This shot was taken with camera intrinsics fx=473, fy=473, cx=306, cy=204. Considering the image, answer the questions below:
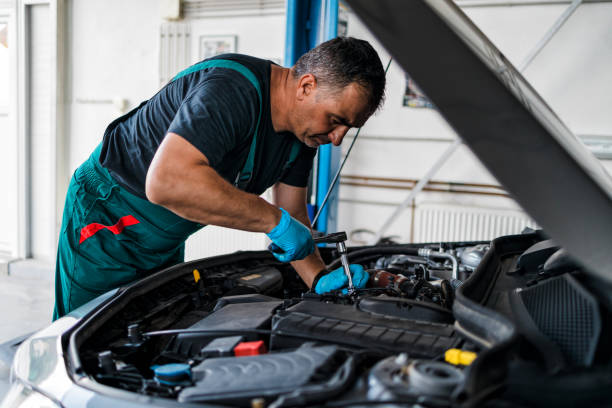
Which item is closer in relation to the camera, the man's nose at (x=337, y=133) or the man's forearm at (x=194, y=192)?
the man's forearm at (x=194, y=192)

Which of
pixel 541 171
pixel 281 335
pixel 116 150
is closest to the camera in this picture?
pixel 541 171

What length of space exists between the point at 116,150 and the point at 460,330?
130 centimetres

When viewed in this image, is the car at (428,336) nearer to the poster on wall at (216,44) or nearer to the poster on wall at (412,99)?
the poster on wall at (412,99)

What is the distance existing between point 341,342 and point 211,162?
1.89 feet

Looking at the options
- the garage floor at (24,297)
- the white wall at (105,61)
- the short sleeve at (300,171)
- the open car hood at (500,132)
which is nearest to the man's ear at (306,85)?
the short sleeve at (300,171)

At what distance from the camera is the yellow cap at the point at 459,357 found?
31.3 inches

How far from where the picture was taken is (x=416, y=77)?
2.52ft

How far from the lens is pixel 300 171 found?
1.93 meters

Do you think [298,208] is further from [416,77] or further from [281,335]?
[416,77]

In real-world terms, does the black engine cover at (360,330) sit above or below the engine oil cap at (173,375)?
above

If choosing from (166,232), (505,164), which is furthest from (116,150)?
(505,164)

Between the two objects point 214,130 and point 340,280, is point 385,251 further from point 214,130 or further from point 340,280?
point 214,130

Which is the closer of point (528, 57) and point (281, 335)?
point (281, 335)

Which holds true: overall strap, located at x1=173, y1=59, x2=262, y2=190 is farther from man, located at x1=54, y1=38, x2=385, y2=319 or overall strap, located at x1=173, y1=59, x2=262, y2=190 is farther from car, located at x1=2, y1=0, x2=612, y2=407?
car, located at x1=2, y1=0, x2=612, y2=407
